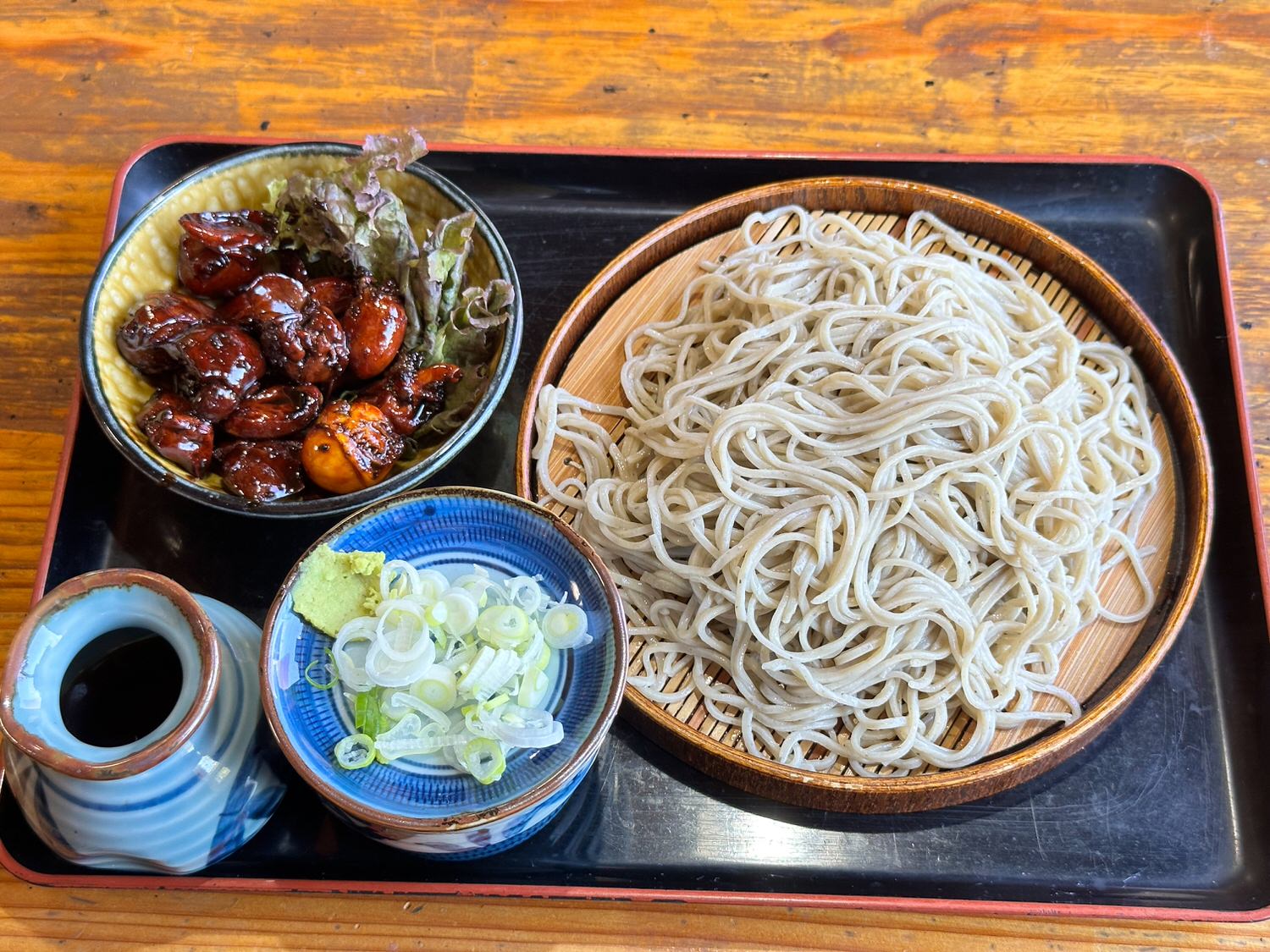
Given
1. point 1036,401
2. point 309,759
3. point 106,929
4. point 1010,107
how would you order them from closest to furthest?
point 309,759 < point 106,929 < point 1036,401 < point 1010,107

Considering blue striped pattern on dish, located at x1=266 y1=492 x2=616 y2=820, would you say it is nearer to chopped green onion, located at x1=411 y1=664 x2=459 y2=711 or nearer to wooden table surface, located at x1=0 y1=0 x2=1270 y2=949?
chopped green onion, located at x1=411 y1=664 x2=459 y2=711

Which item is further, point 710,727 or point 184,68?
point 184,68

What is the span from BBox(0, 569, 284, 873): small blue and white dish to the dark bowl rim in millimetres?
261

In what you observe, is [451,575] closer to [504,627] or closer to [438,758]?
[504,627]

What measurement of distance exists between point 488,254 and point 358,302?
29 centimetres

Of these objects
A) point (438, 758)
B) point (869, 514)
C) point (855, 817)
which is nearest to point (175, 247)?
point (438, 758)

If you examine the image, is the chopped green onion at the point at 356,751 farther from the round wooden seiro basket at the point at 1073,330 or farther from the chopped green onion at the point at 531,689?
the round wooden seiro basket at the point at 1073,330

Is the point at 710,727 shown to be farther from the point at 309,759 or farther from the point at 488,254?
the point at 488,254

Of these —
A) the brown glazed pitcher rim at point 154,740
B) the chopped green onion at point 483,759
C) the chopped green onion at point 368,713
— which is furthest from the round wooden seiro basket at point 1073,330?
the brown glazed pitcher rim at point 154,740

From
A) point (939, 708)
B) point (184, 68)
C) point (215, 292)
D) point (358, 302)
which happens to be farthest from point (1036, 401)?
point (184, 68)

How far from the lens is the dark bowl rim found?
1.70 metres

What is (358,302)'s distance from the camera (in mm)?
1898

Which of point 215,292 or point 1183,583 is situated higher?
point 215,292

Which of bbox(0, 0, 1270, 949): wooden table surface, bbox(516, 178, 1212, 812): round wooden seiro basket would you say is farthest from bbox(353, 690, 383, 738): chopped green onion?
bbox(0, 0, 1270, 949): wooden table surface
